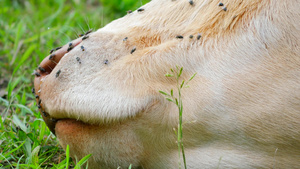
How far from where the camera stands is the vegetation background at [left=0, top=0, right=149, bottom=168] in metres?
2.78

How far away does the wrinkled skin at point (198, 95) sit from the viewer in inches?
81.0

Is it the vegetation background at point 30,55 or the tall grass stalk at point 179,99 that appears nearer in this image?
the tall grass stalk at point 179,99

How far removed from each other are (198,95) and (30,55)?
2.76 meters

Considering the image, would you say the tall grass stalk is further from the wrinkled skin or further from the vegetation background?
the vegetation background

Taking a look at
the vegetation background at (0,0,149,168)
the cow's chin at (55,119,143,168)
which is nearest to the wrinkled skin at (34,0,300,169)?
the cow's chin at (55,119,143,168)

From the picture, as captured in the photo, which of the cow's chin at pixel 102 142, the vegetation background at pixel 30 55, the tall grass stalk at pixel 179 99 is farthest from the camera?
the vegetation background at pixel 30 55

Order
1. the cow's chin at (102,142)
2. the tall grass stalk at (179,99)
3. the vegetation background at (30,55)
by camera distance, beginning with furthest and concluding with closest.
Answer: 1. the vegetation background at (30,55)
2. the cow's chin at (102,142)
3. the tall grass stalk at (179,99)

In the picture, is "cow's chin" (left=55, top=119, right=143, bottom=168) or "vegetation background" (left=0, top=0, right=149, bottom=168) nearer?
"cow's chin" (left=55, top=119, right=143, bottom=168)

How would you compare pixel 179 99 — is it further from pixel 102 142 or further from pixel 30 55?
pixel 30 55

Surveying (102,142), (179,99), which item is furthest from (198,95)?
(102,142)

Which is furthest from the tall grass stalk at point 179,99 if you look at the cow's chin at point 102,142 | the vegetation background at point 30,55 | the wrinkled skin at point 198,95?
the vegetation background at point 30,55

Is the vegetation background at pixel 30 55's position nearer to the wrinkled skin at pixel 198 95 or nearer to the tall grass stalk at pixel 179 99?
the wrinkled skin at pixel 198 95

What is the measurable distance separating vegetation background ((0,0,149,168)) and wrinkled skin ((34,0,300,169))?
31cm

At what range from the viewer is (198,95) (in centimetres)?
212
